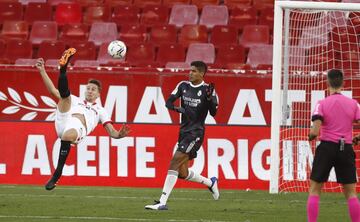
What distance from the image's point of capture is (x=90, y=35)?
80.1ft

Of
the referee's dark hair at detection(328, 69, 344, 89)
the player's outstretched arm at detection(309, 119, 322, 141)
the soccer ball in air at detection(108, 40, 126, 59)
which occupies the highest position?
the soccer ball in air at detection(108, 40, 126, 59)

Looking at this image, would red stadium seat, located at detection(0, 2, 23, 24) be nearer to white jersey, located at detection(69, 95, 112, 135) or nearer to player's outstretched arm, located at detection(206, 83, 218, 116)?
white jersey, located at detection(69, 95, 112, 135)

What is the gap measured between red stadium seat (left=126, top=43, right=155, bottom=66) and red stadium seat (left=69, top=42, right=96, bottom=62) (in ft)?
2.91

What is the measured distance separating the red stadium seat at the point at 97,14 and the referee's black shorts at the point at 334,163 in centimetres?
1460

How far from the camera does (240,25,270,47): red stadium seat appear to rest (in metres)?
23.8

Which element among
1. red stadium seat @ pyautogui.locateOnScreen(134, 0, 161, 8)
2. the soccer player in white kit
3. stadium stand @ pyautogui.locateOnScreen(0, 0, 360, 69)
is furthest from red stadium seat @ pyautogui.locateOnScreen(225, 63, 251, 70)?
the soccer player in white kit

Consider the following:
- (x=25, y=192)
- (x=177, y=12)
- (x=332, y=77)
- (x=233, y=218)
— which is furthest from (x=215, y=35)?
(x=332, y=77)

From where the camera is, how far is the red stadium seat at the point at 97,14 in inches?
997

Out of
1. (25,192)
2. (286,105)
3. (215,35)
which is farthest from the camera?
(215,35)

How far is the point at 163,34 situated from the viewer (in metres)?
24.3

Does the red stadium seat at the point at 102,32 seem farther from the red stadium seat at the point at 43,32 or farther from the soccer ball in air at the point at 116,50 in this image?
the soccer ball in air at the point at 116,50

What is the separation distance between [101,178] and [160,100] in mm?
2064

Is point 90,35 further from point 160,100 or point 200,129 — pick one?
point 200,129

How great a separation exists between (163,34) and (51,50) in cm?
276
